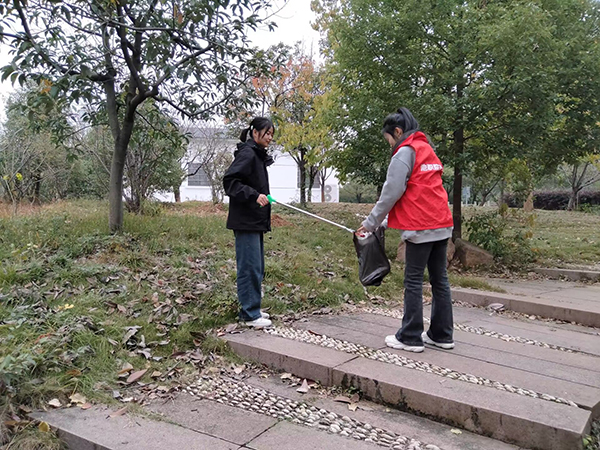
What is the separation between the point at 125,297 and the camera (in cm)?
423

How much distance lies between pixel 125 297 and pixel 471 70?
5.62 meters

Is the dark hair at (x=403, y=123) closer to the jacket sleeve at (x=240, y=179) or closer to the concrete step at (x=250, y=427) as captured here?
the jacket sleeve at (x=240, y=179)

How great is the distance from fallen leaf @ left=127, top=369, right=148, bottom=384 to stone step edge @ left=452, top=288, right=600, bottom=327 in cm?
373

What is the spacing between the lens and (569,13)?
7.31m

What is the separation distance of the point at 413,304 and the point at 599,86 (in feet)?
19.1

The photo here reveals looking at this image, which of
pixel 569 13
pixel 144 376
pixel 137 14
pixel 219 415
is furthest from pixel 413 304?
pixel 569 13

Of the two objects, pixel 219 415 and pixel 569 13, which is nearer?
pixel 219 415

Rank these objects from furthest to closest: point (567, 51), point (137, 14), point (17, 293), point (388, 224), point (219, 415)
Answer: point (567, 51) < point (137, 14) < point (17, 293) < point (388, 224) < point (219, 415)

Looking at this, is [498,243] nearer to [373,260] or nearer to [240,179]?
[373,260]

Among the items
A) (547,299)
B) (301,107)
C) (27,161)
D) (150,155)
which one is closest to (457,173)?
(547,299)

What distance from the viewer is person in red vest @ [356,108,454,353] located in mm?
3355

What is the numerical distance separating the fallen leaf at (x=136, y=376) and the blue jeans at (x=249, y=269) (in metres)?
1.06

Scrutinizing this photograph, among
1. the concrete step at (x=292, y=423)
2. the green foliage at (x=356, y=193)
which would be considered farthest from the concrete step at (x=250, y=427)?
the green foliage at (x=356, y=193)

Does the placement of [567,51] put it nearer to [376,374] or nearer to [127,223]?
[376,374]
